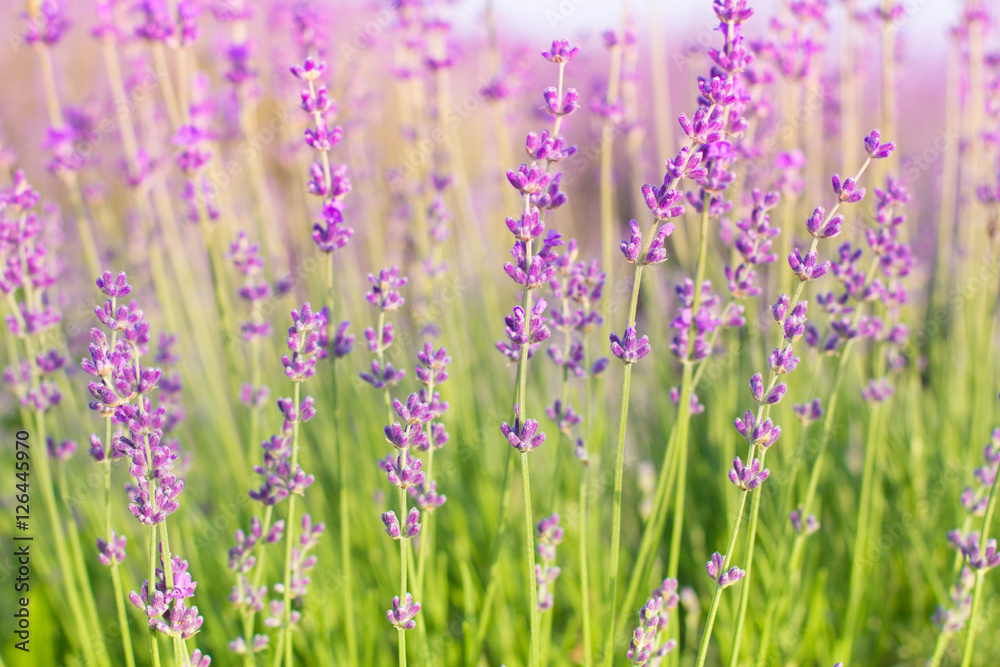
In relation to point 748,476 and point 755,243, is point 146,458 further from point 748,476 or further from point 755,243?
point 755,243

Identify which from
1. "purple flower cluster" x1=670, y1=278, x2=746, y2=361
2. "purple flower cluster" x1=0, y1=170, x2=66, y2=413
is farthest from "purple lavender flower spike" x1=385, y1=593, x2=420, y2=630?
"purple flower cluster" x1=0, y1=170, x2=66, y2=413

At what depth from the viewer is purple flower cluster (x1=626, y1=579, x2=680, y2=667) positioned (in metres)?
1.29

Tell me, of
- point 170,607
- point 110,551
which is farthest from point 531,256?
point 110,551

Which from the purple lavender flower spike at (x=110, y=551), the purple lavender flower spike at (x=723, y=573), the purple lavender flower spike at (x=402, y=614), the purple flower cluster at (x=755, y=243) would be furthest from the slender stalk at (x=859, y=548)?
the purple lavender flower spike at (x=110, y=551)

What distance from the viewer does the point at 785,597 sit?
6.38 ft

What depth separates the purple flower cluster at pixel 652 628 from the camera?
129 cm

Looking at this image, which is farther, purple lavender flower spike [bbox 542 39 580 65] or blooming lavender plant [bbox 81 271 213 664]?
purple lavender flower spike [bbox 542 39 580 65]

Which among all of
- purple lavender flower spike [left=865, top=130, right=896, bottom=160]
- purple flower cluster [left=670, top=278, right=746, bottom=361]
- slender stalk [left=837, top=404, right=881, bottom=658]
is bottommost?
slender stalk [left=837, top=404, right=881, bottom=658]

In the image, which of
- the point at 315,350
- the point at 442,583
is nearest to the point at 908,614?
the point at 442,583

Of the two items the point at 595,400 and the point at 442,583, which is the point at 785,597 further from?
the point at 442,583

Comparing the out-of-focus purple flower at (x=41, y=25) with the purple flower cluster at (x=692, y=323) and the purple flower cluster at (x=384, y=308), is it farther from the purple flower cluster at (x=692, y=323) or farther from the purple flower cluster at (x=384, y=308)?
the purple flower cluster at (x=692, y=323)

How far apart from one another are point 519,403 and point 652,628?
0.48m

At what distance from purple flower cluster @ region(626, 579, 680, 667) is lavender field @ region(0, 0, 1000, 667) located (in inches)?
0.5

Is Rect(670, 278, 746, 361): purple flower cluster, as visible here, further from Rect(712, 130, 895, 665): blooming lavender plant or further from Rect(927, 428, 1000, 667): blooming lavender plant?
Rect(927, 428, 1000, 667): blooming lavender plant
